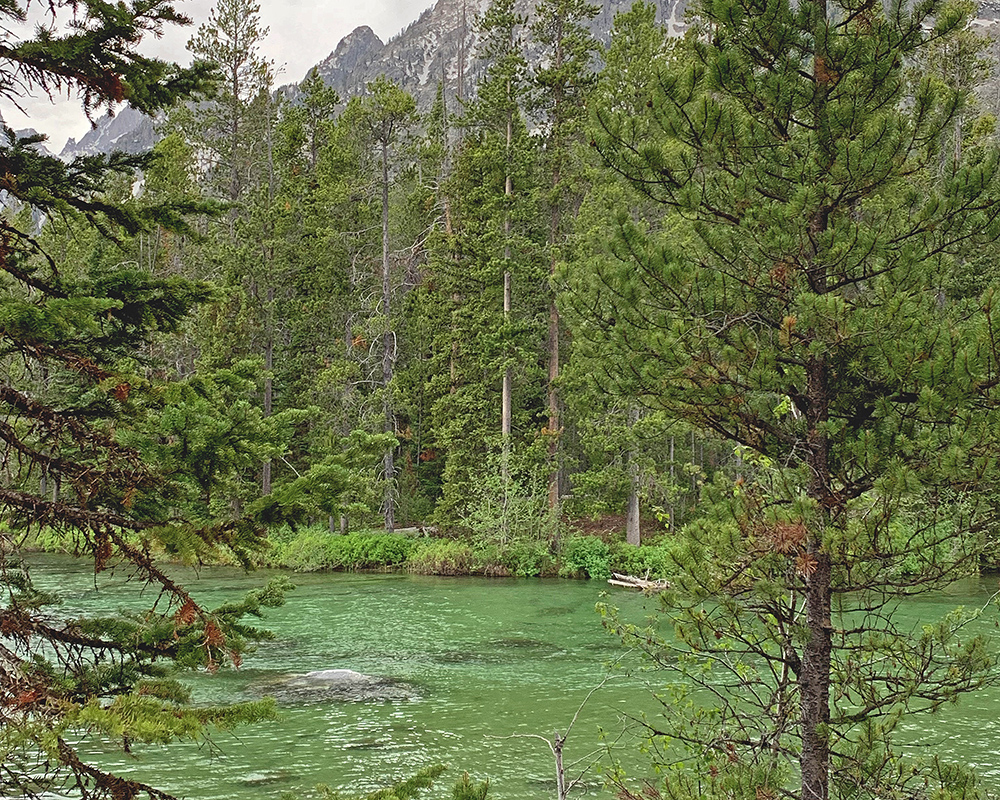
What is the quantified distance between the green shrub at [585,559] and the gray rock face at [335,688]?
12379 mm

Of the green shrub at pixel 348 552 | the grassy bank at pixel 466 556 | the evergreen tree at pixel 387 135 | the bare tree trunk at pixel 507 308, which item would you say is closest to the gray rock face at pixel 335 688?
the grassy bank at pixel 466 556

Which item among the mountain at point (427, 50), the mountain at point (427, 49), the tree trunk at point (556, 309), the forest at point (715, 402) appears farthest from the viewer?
the mountain at point (427, 49)

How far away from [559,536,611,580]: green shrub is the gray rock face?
40.6ft

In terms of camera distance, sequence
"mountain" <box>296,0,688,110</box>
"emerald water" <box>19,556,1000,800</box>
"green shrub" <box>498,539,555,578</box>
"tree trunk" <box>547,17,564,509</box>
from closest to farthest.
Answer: "emerald water" <box>19,556,1000,800</box> → "green shrub" <box>498,539,555,578</box> → "tree trunk" <box>547,17,564,509</box> → "mountain" <box>296,0,688,110</box>

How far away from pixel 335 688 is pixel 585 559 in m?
13.7

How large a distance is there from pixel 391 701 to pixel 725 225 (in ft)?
28.8

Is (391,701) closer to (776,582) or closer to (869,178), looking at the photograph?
(776,582)

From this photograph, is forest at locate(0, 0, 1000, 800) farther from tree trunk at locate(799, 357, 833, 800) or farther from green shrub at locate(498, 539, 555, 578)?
green shrub at locate(498, 539, 555, 578)

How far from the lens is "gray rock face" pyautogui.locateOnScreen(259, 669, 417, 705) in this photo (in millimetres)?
11984

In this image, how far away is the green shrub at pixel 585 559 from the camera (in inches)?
980

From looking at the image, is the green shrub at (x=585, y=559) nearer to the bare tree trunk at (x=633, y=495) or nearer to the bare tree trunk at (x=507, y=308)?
the bare tree trunk at (x=633, y=495)

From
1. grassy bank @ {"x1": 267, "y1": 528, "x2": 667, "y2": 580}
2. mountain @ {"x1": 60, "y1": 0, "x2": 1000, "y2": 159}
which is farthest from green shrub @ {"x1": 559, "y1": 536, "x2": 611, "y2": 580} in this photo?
mountain @ {"x1": 60, "y1": 0, "x2": 1000, "y2": 159}

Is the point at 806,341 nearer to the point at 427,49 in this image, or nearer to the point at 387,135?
the point at 387,135

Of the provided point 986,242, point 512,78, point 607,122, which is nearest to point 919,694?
point 986,242
